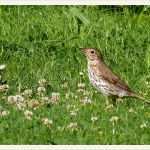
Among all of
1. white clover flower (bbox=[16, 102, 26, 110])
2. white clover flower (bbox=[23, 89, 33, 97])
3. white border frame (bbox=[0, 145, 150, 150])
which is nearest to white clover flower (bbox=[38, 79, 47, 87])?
white clover flower (bbox=[23, 89, 33, 97])

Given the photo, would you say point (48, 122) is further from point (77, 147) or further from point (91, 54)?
point (91, 54)

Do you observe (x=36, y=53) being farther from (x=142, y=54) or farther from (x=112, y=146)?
(x=112, y=146)

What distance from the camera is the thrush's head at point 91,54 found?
10961mm

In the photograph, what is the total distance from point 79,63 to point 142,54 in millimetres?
773

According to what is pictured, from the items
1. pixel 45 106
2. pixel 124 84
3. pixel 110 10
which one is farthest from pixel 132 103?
pixel 110 10

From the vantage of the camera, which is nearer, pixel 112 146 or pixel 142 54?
pixel 112 146

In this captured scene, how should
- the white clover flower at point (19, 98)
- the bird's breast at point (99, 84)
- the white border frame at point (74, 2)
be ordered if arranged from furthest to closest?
1. the white border frame at point (74, 2)
2. the white clover flower at point (19, 98)
3. the bird's breast at point (99, 84)

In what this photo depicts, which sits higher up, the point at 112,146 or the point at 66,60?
the point at 66,60

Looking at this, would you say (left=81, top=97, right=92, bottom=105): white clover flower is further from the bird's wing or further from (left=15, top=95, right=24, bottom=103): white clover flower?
(left=15, top=95, right=24, bottom=103): white clover flower

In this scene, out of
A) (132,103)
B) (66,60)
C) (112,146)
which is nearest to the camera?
(112,146)

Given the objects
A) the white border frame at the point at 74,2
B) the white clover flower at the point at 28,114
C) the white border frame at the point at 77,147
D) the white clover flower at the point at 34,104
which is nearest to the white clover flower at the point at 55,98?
the white clover flower at the point at 34,104

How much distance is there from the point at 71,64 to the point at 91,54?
0.65m

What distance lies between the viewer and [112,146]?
10227mm

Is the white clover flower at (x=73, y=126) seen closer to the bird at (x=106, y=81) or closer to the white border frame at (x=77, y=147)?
the white border frame at (x=77, y=147)
